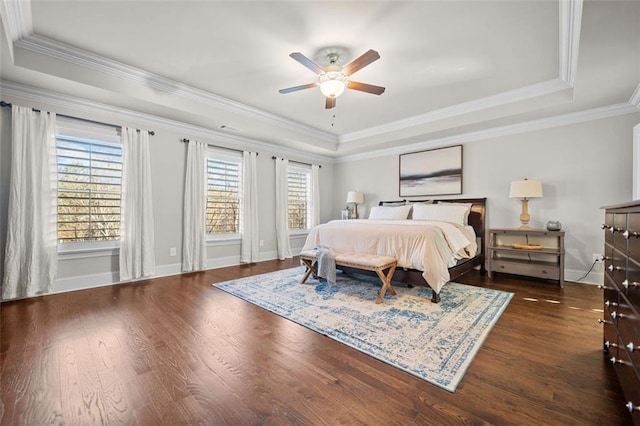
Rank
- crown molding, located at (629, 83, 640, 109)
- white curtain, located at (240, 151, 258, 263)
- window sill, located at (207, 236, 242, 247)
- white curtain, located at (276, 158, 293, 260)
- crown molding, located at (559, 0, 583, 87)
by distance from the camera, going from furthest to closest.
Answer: white curtain, located at (276, 158, 293, 260) < white curtain, located at (240, 151, 258, 263) < window sill, located at (207, 236, 242, 247) < crown molding, located at (629, 83, 640, 109) < crown molding, located at (559, 0, 583, 87)

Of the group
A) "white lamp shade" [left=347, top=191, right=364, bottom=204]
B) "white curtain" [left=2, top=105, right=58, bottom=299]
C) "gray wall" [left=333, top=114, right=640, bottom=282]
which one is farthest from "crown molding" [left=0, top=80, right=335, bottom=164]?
"gray wall" [left=333, top=114, right=640, bottom=282]

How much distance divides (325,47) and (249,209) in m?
3.22

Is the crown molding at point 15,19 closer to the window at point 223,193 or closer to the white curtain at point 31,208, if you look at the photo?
the white curtain at point 31,208

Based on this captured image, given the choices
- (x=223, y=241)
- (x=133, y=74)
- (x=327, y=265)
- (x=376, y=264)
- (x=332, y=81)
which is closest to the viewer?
(x=332, y=81)

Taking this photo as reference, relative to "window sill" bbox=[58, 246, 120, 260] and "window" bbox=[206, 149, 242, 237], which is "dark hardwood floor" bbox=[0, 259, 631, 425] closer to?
"window sill" bbox=[58, 246, 120, 260]

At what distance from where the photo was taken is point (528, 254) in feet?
13.6

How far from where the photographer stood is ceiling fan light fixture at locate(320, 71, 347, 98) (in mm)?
2783

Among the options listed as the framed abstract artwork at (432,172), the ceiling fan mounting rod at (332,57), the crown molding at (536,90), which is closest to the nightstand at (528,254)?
the framed abstract artwork at (432,172)

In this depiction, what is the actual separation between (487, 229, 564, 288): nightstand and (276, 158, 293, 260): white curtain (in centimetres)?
366

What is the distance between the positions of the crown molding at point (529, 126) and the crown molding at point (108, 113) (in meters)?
3.13

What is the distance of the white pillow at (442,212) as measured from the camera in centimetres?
436

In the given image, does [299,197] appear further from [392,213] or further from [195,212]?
[195,212]

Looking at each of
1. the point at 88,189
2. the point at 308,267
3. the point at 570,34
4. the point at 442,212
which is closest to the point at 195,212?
the point at 88,189

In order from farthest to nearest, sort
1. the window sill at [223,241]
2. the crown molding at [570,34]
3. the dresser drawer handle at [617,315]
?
the window sill at [223,241]
the crown molding at [570,34]
the dresser drawer handle at [617,315]
